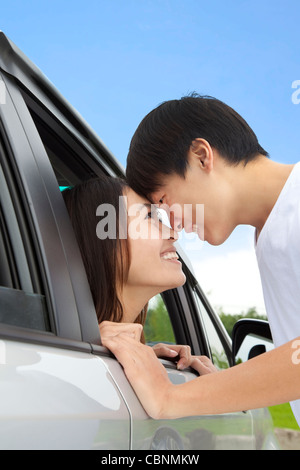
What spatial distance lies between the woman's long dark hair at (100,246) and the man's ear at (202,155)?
32 centimetres

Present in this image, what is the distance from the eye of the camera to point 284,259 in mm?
1814

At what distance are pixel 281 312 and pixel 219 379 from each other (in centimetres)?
52

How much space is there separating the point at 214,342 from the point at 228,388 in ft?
6.23

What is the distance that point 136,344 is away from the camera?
1690 mm

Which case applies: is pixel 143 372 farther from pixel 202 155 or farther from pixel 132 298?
pixel 202 155

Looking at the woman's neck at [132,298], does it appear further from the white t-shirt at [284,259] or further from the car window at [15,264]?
the car window at [15,264]

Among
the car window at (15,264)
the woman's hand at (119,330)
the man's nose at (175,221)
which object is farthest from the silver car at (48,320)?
the man's nose at (175,221)

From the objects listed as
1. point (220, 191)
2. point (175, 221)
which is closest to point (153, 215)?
point (175, 221)

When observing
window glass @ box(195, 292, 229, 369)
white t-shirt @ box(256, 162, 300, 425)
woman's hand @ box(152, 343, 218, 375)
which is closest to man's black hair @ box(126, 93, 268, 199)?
white t-shirt @ box(256, 162, 300, 425)

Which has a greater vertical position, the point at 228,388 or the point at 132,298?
the point at 132,298

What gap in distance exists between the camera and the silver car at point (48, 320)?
3.60 feet
